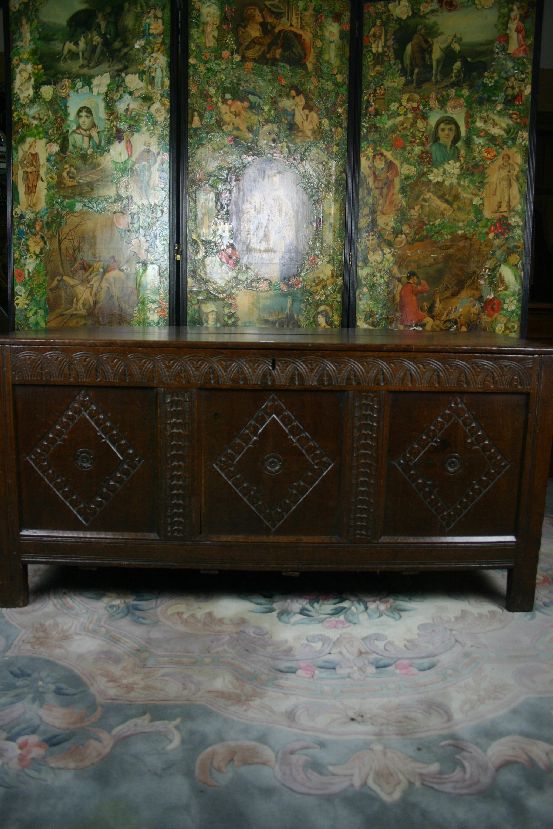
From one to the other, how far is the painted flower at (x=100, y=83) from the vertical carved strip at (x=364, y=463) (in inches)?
94.2

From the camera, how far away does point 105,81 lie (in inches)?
142

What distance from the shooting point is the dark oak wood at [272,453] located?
2.28 m

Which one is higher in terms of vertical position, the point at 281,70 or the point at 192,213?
the point at 281,70

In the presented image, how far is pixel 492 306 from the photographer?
378 centimetres

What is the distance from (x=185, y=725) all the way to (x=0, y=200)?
4.31 m

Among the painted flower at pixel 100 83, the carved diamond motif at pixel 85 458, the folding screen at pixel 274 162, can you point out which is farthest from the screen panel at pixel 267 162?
the carved diamond motif at pixel 85 458

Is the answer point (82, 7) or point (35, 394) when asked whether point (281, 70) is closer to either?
point (82, 7)

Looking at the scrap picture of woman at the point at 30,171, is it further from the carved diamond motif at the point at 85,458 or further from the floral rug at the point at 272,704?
the floral rug at the point at 272,704

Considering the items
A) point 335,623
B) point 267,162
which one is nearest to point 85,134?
point 267,162

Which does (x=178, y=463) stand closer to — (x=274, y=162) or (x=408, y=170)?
(x=274, y=162)

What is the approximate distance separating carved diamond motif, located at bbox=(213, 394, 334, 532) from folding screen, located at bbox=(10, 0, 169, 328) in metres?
1.62

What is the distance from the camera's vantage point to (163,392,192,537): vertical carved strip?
7.55ft

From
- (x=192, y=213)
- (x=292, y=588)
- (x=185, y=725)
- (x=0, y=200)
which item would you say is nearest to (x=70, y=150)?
(x=192, y=213)

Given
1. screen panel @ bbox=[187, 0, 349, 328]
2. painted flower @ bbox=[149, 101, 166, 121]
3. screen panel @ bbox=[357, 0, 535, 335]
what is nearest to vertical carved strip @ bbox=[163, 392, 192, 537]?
screen panel @ bbox=[187, 0, 349, 328]
